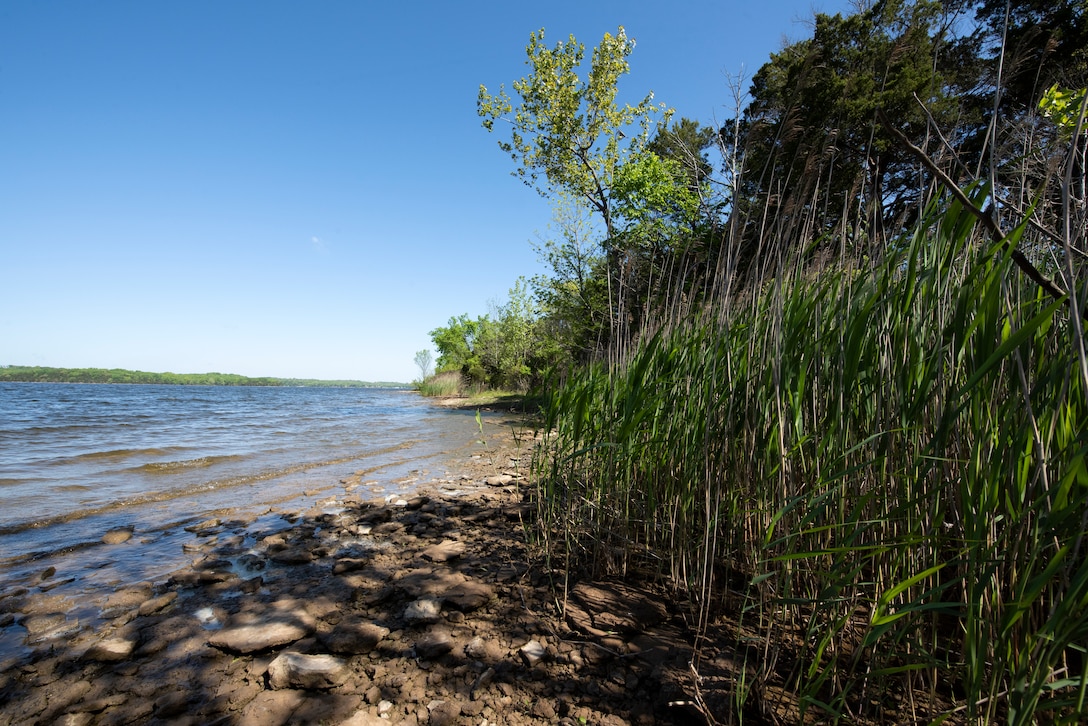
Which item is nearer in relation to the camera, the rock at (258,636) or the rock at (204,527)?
the rock at (258,636)

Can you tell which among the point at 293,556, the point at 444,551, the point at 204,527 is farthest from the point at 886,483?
the point at 204,527

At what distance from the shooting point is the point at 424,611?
2.59 meters

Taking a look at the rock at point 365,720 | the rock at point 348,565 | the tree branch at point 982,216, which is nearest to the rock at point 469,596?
the rock at point 365,720

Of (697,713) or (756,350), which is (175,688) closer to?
(697,713)

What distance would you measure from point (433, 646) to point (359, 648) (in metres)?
0.36

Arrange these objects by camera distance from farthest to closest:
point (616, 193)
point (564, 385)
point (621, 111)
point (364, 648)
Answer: point (616, 193) < point (621, 111) < point (564, 385) < point (364, 648)

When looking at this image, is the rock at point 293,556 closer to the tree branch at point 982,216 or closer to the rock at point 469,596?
the rock at point 469,596

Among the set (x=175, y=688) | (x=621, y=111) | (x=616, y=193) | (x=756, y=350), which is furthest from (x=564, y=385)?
(x=616, y=193)

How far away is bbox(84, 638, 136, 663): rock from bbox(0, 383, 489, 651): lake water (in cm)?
80

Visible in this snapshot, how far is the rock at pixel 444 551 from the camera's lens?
3467 mm

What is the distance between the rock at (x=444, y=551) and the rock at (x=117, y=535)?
292 cm

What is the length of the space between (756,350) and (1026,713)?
1.54 m

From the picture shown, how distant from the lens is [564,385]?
3660mm

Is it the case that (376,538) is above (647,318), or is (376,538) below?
below
